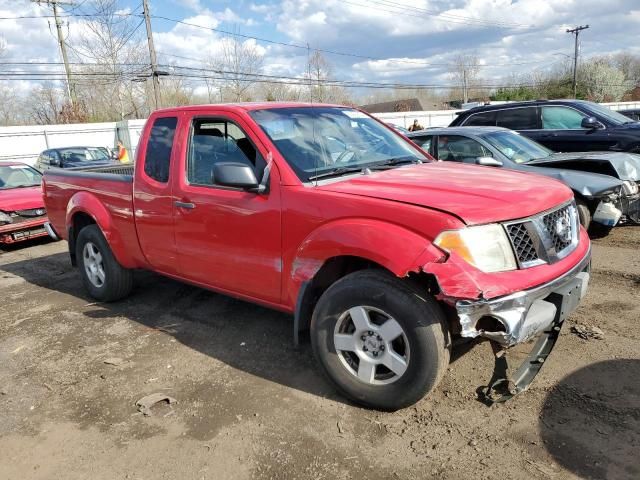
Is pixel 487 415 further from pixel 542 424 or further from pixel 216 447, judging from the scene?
pixel 216 447

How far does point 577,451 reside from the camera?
2.66 metres

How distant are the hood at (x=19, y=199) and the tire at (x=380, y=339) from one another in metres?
7.56

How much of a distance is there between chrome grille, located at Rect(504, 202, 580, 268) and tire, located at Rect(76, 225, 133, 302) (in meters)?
3.98

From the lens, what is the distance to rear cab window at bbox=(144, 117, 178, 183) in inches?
171

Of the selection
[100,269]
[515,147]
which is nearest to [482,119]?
[515,147]

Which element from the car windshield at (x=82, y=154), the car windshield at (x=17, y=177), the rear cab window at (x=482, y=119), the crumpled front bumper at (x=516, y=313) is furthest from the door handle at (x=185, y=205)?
the car windshield at (x=82, y=154)

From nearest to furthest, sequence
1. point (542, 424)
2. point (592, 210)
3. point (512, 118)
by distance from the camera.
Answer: point (542, 424), point (592, 210), point (512, 118)

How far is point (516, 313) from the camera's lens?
2721 millimetres

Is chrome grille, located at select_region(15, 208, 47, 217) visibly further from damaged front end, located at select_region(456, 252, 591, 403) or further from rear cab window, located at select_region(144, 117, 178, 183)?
damaged front end, located at select_region(456, 252, 591, 403)

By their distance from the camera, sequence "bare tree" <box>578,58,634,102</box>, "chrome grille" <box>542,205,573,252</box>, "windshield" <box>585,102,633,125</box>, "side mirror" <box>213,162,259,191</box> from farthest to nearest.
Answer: "bare tree" <box>578,58,634,102</box>
"windshield" <box>585,102,633,125</box>
"side mirror" <box>213,162,259,191</box>
"chrome grille" <box>542,205,573,252</box>

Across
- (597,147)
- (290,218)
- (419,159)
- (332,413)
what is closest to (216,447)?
(332,413)

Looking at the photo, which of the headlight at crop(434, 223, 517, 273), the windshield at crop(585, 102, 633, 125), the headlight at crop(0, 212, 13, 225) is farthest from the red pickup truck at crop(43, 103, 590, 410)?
the windshield at crop(585, 102, 633, 125)

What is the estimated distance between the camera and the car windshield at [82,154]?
15837 mm

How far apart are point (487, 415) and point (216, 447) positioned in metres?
1.62
